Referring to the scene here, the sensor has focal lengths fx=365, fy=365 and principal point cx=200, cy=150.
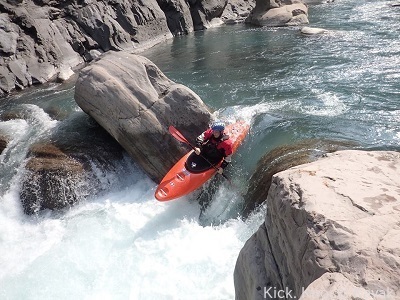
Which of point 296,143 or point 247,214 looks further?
point 296,143

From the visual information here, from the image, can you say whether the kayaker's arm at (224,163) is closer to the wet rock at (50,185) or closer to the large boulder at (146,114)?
the large boulder at (146,114)

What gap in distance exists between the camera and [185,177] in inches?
268

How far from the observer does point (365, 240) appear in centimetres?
244

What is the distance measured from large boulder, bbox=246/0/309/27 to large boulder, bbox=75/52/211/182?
1330 centimetres

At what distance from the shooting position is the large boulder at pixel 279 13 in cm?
1870

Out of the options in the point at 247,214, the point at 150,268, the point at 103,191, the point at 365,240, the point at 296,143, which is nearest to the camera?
the point at 365,240

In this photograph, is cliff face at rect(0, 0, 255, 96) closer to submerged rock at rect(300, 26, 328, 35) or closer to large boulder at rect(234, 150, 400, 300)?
submerged rock at rect(300, 26, 328, 35)

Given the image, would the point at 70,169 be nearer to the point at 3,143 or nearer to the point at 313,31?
the point at 3,143

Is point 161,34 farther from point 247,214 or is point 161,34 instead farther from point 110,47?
point 247,214

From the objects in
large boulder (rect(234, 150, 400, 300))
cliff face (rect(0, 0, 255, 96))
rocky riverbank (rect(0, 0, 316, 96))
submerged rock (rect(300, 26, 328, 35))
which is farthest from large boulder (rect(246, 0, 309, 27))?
large boulder (rect(234, 150, 400, 300))

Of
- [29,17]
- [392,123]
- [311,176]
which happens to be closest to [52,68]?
[29,17]

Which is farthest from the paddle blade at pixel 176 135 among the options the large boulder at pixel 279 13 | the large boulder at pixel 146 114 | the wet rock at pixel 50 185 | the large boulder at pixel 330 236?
the large boulder at pixel 279 13

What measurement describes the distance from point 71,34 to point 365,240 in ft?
52.4

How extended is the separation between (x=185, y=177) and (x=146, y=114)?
1612mm
